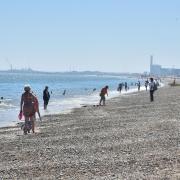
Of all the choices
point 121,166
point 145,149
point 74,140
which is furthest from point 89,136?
point 121,166

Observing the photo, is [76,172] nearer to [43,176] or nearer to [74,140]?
[43,176]

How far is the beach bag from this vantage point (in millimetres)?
18141

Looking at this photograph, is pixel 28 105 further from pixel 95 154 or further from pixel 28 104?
pixel 95 154

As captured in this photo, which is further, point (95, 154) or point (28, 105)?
point (28, 105)

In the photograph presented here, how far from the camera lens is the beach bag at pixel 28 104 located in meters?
18.1

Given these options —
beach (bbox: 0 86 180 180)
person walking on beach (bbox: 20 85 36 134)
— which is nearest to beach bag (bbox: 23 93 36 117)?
person walking on beach (bbox: 20 85 36 134)

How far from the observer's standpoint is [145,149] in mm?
13273

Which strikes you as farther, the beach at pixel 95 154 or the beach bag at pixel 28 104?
the beach bag at pixel 28 104

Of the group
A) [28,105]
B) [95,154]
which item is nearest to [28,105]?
[28,105]

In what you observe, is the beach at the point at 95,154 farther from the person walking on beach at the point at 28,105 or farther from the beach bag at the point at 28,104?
the beach bag at the point at 28,104

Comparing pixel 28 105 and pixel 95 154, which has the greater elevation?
pixel 28 105

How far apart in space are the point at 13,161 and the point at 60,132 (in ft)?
21.0

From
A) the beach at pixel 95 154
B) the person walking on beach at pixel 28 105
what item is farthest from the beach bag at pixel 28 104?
the beach at pixel 95 154

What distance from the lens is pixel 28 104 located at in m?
18.2
